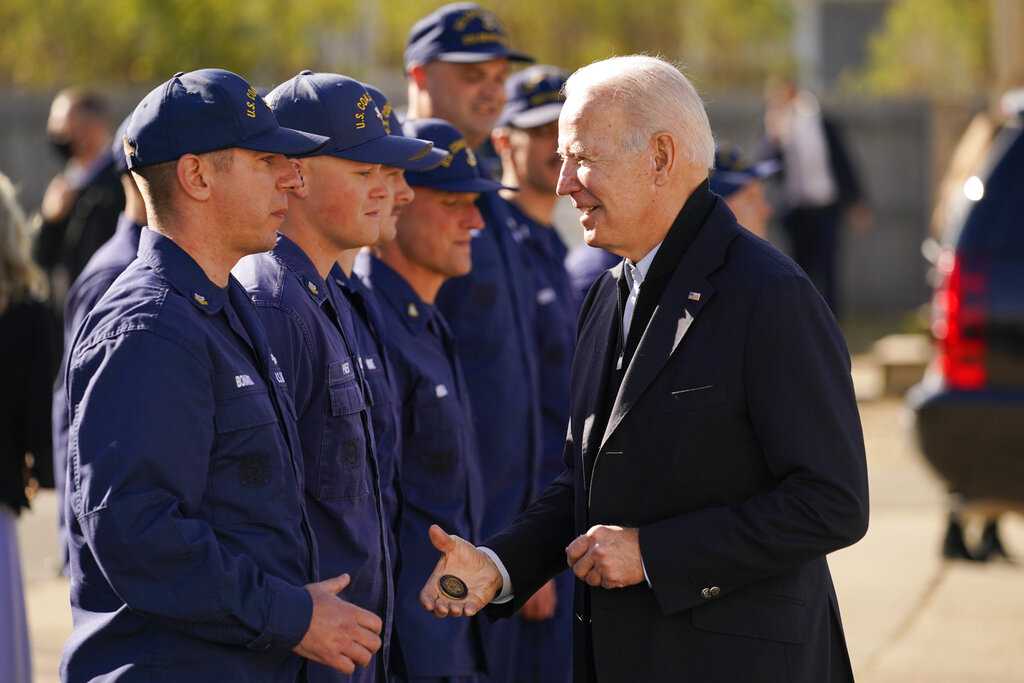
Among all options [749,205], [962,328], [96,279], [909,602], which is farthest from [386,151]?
[909,602]

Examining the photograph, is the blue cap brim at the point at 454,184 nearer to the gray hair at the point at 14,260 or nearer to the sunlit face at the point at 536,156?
the sunlit face at the point at 536,156

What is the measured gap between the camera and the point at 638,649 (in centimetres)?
343

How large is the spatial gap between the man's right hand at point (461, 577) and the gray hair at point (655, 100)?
0.93 m

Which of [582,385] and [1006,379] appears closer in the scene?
[582,385]

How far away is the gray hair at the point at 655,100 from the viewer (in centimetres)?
345

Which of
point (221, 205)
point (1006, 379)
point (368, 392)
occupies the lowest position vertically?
point (1006, 379)

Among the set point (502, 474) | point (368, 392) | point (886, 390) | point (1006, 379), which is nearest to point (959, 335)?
point (1006, 379)

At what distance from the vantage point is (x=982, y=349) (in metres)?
7.54

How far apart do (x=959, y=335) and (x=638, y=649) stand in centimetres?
455

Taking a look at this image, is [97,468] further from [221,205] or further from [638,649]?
[638,649]

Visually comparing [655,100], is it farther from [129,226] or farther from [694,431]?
[129,226]

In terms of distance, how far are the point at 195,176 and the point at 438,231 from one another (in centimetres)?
164

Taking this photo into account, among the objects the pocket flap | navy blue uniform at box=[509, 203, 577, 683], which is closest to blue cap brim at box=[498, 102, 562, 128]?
navy blue uniform at box=[509, 203, 577, 683]

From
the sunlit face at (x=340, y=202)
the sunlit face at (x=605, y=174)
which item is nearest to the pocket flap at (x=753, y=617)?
the sunlit face at (x=605, y=174)
